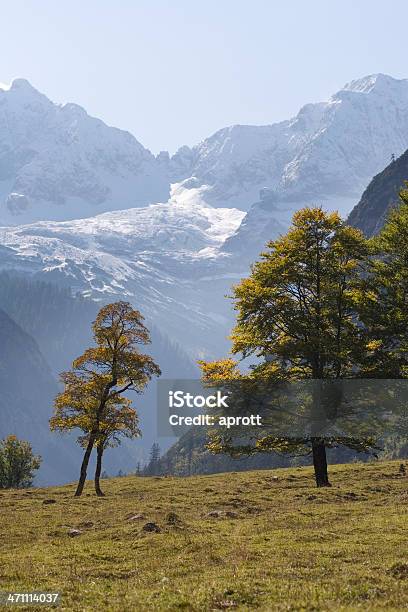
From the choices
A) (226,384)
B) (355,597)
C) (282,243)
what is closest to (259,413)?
(226,384)

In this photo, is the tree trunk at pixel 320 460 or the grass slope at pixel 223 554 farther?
the tree trunk at pixel 320 460

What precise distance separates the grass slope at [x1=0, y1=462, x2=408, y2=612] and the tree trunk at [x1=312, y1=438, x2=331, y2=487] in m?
3.01

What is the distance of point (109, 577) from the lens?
18.1 metres

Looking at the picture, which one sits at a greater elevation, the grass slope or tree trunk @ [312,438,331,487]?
tree trunk @ [312,438,331,487]

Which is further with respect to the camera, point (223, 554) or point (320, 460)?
point (320, 460)

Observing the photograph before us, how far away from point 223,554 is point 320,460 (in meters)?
21.1

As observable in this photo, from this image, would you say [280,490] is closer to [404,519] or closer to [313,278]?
[313,278]

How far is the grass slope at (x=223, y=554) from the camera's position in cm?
1495

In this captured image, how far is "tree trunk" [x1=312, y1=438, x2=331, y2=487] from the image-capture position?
123 feet

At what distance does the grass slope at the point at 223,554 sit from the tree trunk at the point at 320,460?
118 inches

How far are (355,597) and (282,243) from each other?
26.4 metres

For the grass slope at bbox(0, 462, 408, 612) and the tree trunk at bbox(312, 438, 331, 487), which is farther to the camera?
the tree trunk at bbox(312, 438, 331, 487)

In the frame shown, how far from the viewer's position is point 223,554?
67.5 ft

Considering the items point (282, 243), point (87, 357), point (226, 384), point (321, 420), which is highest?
point (282, 243)
